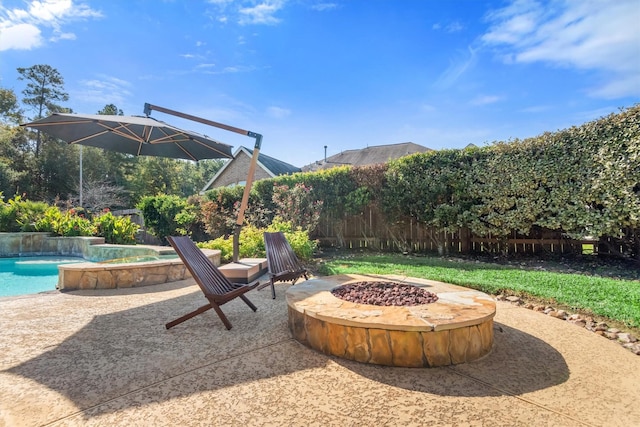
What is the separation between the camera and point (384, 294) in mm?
3238

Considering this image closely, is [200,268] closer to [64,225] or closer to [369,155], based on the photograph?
[64,225]

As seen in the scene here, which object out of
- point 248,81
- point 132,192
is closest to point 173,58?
point 248,81

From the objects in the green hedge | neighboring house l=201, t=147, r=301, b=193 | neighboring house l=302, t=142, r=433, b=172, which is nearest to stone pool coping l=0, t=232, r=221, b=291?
the green hedge

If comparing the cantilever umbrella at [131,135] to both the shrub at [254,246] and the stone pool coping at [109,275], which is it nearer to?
the stone pool coping at [109,275]

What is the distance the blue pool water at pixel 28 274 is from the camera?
6055mm

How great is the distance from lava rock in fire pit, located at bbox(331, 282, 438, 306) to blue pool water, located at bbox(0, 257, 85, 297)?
5.71m

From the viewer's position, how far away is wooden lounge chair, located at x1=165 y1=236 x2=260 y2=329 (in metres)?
3.25

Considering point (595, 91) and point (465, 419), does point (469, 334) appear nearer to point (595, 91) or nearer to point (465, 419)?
point (465, 419)

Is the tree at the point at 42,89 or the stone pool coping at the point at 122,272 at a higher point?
the tree at the point at 42,89

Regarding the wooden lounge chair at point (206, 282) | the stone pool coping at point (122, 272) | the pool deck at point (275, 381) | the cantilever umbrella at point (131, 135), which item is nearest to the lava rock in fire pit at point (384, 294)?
the pool deck at point (275, 381)

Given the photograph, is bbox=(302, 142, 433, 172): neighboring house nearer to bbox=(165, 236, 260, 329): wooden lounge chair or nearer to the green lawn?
the green lawn

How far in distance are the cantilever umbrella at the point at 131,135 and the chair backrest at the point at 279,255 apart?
181cm

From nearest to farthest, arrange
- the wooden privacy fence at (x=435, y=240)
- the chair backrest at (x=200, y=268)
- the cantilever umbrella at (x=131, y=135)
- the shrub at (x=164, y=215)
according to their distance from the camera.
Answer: the chair backrest at (x=200, y=268)
the cantilever umbrella at (x=131, y=135)
the wooden privacy fence at (x=435, y=240)
the shrub at (x=164, y=215)

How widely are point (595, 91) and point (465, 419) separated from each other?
34.6 feet
